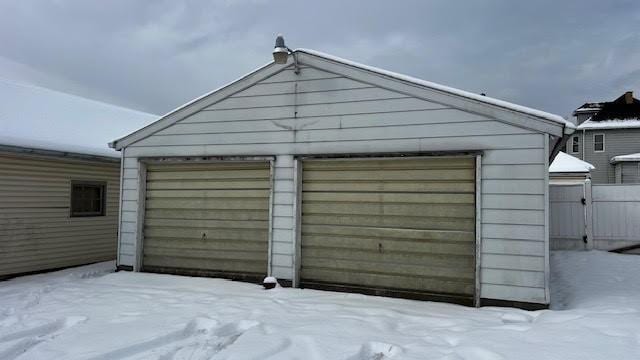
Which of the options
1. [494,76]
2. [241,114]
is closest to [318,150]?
[241,114]

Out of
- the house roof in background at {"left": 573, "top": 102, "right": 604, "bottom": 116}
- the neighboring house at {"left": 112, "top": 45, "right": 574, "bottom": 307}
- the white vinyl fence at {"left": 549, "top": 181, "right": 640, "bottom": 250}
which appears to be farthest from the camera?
the house roof in background at {"left": 573, "top": 102, "right": 604, "bottom": 116}

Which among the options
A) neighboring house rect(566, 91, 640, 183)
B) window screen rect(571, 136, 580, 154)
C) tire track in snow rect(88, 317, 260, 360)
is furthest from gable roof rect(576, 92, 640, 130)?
tire track in snow rect(88, 317, 260, 360)

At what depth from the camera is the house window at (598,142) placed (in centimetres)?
2514

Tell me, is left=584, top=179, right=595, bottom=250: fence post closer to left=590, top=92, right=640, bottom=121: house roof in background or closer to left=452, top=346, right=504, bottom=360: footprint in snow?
left=452, top=346, right=504, bottom=360: footprint in snow

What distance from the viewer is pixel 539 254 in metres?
5.67

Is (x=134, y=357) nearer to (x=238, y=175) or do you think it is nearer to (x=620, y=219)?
(x=238, y=175)

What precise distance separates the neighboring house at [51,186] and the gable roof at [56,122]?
0.08ft

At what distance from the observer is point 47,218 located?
9086 mm

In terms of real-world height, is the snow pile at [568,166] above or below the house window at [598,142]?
below

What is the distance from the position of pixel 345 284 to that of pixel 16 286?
19.1ft

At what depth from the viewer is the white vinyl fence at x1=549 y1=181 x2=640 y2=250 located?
10133mm

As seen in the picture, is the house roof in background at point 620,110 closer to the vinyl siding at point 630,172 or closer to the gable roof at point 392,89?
the vinyl siding at point 630,172

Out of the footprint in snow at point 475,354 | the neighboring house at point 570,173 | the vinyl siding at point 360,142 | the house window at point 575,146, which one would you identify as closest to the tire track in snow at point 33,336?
the vinyl siding at point 360,142

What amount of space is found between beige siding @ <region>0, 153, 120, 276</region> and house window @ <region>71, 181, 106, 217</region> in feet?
0.39
